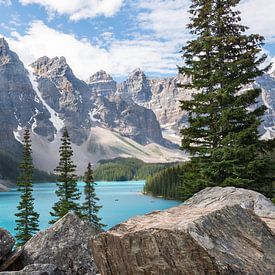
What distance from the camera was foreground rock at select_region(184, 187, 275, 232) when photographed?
9.98 metres

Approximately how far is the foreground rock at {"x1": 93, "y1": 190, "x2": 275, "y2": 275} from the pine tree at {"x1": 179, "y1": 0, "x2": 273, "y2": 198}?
33.2 feet

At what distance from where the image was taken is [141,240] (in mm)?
5934

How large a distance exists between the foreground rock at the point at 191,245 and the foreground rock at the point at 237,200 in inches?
123

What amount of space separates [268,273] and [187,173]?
42.0ft

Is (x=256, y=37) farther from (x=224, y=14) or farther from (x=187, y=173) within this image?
(x=187, y=173)

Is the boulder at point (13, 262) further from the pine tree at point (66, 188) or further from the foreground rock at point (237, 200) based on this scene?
the pine tree at point (66, 188)

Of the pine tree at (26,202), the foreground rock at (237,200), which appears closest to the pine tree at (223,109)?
the foreground rock at (237,200)

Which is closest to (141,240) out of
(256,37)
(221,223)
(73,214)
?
(221,223)

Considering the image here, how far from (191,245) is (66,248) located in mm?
5202

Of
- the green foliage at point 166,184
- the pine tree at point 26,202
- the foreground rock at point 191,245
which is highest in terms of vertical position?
the foreground rock at point 191,245

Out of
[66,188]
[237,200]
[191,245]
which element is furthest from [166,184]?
[191,245]

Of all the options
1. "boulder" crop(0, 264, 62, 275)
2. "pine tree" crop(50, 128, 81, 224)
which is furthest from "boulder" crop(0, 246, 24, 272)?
"pine tree" crop(50, 128, 81, 224)

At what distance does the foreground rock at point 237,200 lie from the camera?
9977 millimetres

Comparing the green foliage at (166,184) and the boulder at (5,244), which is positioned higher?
the boulder at (5,244)
